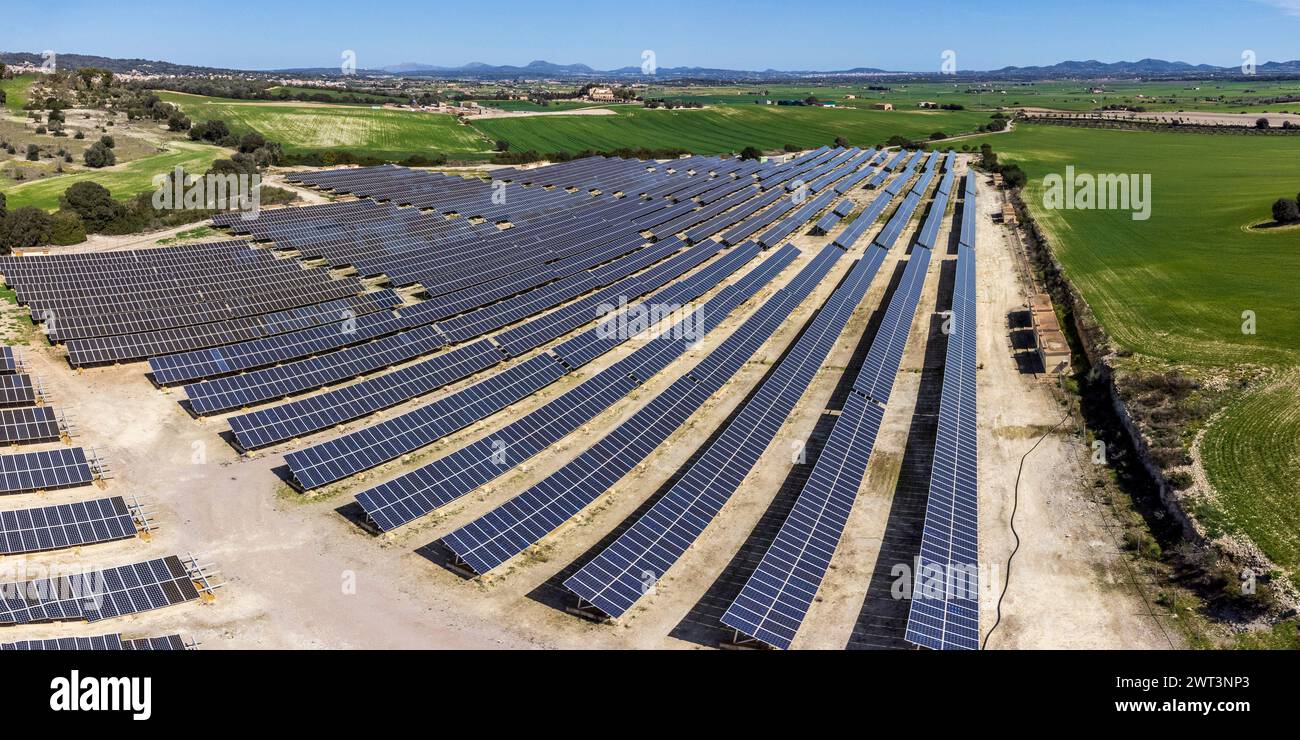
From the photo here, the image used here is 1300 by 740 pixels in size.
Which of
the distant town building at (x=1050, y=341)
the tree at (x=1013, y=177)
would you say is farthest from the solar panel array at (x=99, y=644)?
the tree at (x=1013, y=177)

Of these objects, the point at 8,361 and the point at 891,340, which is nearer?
the point at 8,361

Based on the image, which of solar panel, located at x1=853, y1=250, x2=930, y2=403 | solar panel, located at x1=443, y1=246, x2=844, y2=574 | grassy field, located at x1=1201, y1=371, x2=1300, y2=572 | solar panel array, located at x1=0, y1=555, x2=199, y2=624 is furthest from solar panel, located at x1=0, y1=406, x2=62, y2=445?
grassy field, located at x1=1201, y1=371, x2=1300, y2=572

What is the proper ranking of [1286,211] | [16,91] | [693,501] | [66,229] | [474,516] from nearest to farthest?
[693,501] < [474,516] < [66,229] < [1286,211] < [16,91]

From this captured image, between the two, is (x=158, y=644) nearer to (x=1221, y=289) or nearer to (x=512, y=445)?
(x=512, y=445)

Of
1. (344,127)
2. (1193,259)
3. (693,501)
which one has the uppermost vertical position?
(344,127)

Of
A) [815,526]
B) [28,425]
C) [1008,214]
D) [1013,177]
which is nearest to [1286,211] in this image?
[1008,214]

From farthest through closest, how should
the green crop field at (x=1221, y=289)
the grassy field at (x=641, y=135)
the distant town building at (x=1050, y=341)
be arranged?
1. the grassy field at (x=641, y=135)
2. the distant town building at (x=1050, y=341)
3. the green crop field at (x=1221, y=289)

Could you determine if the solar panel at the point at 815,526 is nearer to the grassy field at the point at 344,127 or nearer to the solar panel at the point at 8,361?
the solar panel at the point at 8,361
